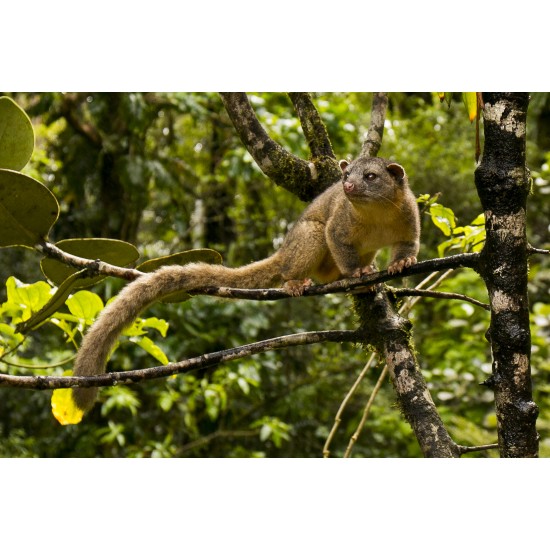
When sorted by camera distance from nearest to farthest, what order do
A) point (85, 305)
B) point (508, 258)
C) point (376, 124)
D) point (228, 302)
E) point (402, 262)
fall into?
point (508, 258)
point (85, 305)
point (402, 262)
point (376, 124)
point (228, 302)

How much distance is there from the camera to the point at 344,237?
2.43m

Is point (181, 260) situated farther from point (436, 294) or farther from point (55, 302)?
point (436, 294)

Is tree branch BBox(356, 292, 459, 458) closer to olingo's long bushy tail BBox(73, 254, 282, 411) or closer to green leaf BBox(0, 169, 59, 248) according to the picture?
olingo's long bushy tail BBox(73, 254, 282, 411)

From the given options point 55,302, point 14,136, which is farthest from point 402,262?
point 14,136

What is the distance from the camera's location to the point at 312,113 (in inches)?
86.1

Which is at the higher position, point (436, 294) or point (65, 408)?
point (436, 294)

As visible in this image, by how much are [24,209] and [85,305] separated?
0.54 metres

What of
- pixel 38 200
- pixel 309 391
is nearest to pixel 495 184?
pixel 38 200

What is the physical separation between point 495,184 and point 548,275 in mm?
4939

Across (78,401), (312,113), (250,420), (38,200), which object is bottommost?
(250,420)

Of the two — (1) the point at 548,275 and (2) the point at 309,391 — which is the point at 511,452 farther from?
(1) the point at 548,275

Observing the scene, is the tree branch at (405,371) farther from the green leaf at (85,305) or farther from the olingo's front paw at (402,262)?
the green leaf at (85,305)

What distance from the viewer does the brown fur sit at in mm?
2197
